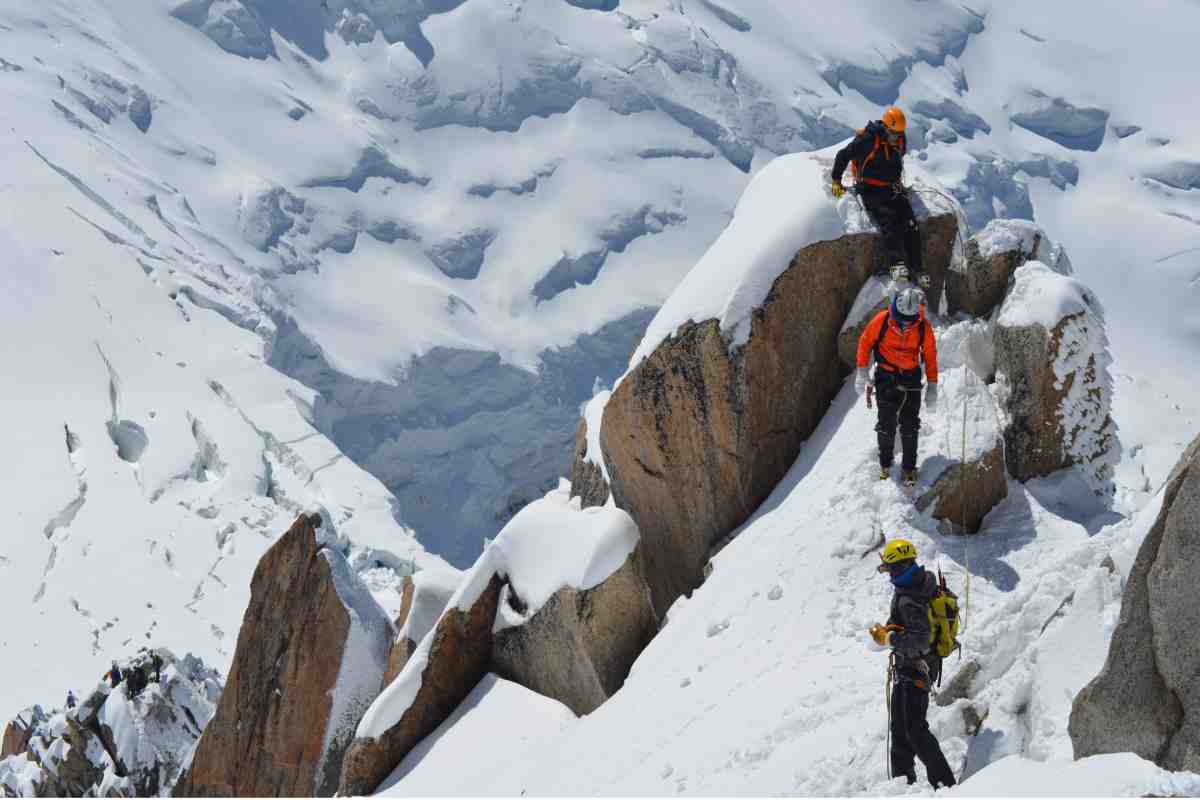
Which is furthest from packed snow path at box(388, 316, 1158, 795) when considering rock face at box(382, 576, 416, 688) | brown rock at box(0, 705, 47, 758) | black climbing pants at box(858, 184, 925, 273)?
brown rock at box(0, 705, 47, 758)

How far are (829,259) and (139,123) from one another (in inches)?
3002

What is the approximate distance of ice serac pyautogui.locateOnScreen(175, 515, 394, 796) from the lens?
63.6 feet

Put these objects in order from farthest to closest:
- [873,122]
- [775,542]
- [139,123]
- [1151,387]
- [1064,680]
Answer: [139,123] → [1151,387] → [873,122] → [775,542] → [1064,680]

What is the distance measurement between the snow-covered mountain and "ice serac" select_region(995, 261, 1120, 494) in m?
32.6

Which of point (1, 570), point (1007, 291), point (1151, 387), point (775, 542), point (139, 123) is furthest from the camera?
point (139, 123)

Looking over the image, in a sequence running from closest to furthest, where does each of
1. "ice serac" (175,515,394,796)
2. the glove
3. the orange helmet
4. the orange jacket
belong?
the orange jacket < the glove < the orange helmet < "ice serac" (175,515,394,796)

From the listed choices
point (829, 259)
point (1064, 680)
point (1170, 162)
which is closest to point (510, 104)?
point (1170, 162)

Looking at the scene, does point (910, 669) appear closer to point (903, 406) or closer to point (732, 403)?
point (903, 406)

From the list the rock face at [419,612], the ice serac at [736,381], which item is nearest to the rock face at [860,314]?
the ice serac at [736,381]

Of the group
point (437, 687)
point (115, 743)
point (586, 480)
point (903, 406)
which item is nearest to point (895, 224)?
point (903, 406)

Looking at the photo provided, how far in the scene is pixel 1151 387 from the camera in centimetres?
7125

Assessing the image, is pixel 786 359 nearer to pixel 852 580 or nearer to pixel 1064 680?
pixel 852 580

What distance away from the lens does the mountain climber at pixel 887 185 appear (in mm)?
15680

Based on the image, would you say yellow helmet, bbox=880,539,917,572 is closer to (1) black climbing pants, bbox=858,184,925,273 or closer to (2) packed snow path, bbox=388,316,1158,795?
(2) packed snow path, bbox=388,316,1158,795
